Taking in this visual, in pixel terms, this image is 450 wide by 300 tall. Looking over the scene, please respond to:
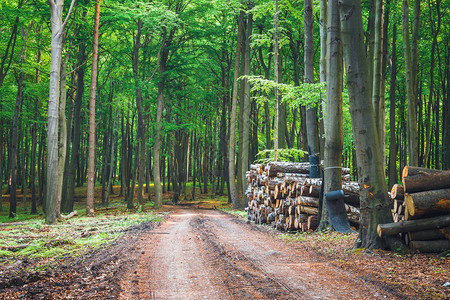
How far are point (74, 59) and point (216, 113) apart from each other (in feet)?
54.2

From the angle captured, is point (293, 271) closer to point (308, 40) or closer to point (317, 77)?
point (308, 40)

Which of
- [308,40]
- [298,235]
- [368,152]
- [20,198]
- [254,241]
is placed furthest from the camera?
[20,198]

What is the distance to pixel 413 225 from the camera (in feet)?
22.3

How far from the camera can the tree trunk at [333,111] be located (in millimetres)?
10250

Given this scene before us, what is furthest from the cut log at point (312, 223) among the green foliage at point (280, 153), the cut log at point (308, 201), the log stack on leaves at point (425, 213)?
the green foliage at point (280, 153)

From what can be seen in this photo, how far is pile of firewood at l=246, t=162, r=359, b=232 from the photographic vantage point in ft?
35.8

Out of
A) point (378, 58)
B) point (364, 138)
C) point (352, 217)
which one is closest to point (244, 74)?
point (378, 58)

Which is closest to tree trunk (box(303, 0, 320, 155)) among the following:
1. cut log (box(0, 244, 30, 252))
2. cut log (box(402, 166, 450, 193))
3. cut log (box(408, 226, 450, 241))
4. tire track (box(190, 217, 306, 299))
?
cut log (box(402, 166, 450, 193))

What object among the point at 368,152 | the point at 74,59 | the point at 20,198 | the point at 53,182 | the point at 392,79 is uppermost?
the point at 74,59

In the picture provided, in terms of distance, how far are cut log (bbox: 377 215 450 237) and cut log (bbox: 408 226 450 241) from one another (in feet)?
0.37

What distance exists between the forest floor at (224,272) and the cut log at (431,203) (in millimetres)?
819

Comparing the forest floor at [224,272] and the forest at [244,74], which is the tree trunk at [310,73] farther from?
the forest floor at [224,272]

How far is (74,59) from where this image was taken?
22641mm

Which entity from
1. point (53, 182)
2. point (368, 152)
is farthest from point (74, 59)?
point (368, 152)
